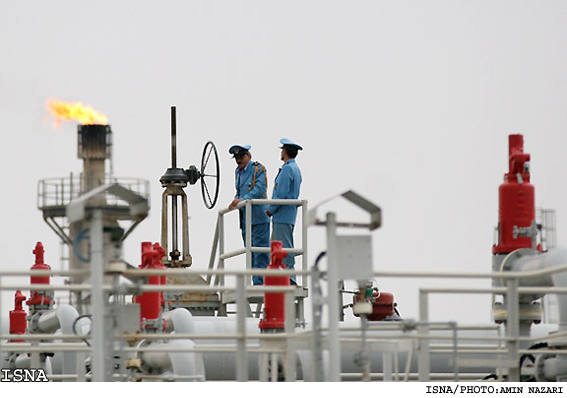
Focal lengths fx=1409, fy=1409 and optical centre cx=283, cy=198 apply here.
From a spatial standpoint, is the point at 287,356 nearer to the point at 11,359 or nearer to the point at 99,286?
the point at 99,286

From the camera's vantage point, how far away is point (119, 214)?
10.4 meters

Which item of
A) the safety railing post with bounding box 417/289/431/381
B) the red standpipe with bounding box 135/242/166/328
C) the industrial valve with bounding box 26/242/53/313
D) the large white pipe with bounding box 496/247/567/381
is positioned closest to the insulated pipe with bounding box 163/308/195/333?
the red standpipe with bounding box 135/242/166/328

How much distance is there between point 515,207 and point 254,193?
223 inches

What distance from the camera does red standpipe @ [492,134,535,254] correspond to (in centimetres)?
1520

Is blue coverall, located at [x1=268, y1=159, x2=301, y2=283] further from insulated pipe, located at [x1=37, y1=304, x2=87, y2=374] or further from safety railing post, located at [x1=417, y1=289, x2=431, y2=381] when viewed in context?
safety railing post, located at [x1=417, y1=289, x2=431, y2=381]

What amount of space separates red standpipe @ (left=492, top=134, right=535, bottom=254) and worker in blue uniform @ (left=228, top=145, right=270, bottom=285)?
5220 millimetres

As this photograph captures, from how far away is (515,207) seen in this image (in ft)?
50.0

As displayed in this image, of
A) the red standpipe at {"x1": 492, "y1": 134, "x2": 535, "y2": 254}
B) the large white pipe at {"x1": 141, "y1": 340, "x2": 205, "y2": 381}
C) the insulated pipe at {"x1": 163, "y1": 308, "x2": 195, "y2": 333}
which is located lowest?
the large white pipe at {"x1": 141, "y1": 340, "x2": 205, "y2": 381}

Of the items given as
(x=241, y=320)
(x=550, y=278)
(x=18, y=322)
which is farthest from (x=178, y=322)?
Result: (x=18, y=322)

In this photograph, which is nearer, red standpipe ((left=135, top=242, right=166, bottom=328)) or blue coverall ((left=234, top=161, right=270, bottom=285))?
red standpipe ((left=135, top=242, right=166, bottom=328))

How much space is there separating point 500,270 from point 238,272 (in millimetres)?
4961

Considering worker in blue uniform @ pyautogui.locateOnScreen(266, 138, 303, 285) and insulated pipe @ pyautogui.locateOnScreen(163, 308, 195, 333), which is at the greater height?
worker in blue uniform @ pyautogui.locateOnScreen(266, 138, 303, 285)

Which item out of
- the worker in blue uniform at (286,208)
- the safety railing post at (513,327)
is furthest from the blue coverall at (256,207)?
the safety railing post at (513,327)

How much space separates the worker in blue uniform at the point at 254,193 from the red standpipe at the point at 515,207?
5.22 m
